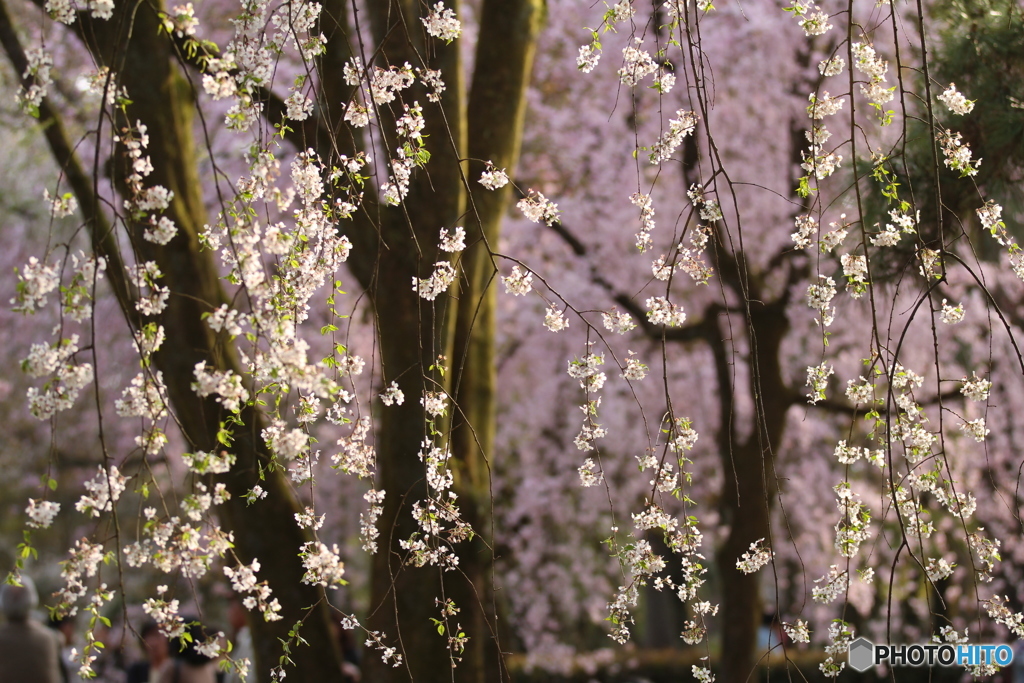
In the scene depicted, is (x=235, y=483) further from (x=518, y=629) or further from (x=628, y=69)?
(x=518, y=629)

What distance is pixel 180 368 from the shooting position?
11.0 ft

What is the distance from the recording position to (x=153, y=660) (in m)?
3.98

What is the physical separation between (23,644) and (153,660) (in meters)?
0.53

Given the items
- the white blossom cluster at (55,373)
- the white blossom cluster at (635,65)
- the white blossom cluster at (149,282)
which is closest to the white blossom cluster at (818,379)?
the white blossom cluster at (635,65)

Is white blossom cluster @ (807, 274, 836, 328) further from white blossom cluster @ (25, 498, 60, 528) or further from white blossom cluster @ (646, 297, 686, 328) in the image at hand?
white blossom cluster @ (25, 498, 60, 528)

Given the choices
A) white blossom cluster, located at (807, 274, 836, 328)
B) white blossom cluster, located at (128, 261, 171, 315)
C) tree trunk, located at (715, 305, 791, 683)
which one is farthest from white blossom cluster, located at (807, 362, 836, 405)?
tree trunk, located at (715, 305, 791, 683)

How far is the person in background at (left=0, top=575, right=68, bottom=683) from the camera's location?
3.88 metres

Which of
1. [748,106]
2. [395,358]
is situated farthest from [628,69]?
[748,106]

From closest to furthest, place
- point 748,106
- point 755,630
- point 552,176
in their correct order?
point 755,630, point 748,106, point 552,176

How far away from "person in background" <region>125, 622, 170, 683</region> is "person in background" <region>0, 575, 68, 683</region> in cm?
39

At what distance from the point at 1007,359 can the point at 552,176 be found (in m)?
3.92

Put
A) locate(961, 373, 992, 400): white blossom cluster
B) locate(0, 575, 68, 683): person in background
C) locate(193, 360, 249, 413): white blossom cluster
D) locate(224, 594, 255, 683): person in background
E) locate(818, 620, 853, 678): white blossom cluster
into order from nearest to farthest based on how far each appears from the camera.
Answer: locate(193, 360, 249, 413): white blossom cluster
locate(818, 620, 853, 678): white blossom cluster
locate(961, 373, 992, 400): white blossom cluster
locate(0, 575, 68, 683): person in background
locate(224, 594, 255, 683): person in background

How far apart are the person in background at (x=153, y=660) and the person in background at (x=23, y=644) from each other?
15.4 inches

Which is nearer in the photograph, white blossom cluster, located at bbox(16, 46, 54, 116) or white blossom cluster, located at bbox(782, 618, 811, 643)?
white blossom cluster, located at bbox(16, 46, 54, 116)
